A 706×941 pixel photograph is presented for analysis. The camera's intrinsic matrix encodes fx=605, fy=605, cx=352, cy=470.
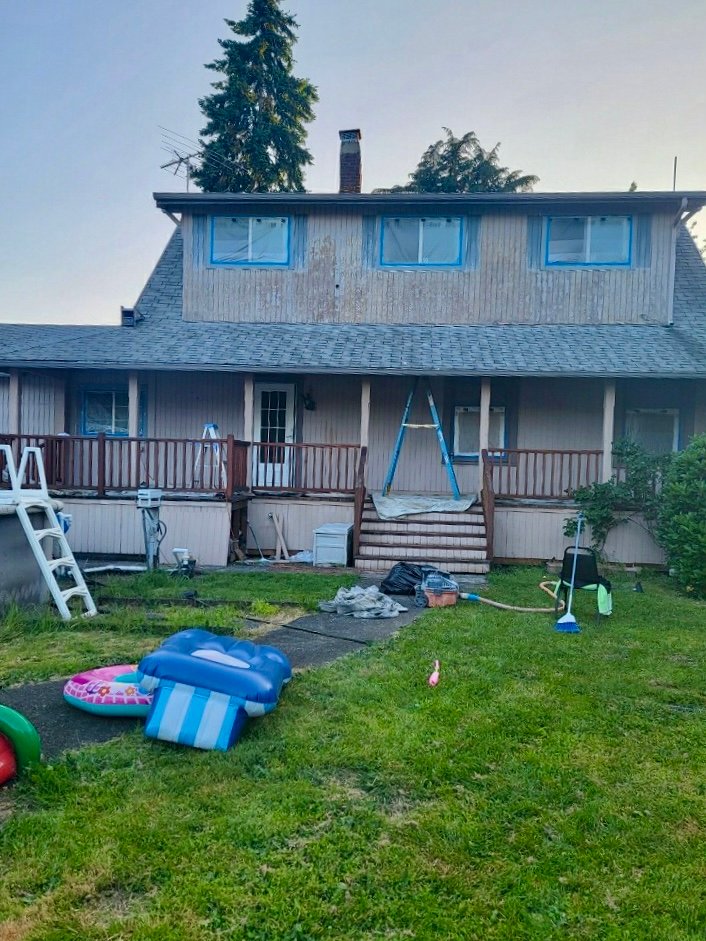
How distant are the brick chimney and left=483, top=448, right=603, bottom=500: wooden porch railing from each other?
7.27 metres

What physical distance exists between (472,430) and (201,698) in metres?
9.03

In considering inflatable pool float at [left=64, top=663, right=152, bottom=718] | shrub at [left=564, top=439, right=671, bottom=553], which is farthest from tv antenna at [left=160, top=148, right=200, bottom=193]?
inflatable pool float at [left=64, top=663, right=152, bottom=718]

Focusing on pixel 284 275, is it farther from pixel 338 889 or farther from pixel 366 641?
pixel 338 889

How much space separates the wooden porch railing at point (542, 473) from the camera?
9.82 m

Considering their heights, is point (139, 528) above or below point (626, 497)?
below

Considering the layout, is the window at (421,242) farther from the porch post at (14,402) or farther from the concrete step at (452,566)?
the porch post at (14,402)

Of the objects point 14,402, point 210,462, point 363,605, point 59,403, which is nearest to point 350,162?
point 210,462

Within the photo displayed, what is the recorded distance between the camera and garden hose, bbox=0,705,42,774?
2.97m

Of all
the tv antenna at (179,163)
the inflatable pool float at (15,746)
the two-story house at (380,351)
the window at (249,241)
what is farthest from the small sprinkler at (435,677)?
the tv antenna at (179,163)

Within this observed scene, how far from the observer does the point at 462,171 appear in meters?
26.6

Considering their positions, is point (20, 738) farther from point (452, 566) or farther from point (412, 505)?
point (412, 505)

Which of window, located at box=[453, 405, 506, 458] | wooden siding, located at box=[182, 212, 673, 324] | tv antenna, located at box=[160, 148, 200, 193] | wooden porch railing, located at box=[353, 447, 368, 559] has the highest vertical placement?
tv antenna, located at box=[160, 148, 200, 193]

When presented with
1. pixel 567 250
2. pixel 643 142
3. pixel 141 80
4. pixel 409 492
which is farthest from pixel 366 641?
pixel 141 80

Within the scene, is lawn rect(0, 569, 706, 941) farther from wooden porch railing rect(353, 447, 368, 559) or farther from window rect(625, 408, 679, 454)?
window rect(625, 408, 679, 454)
